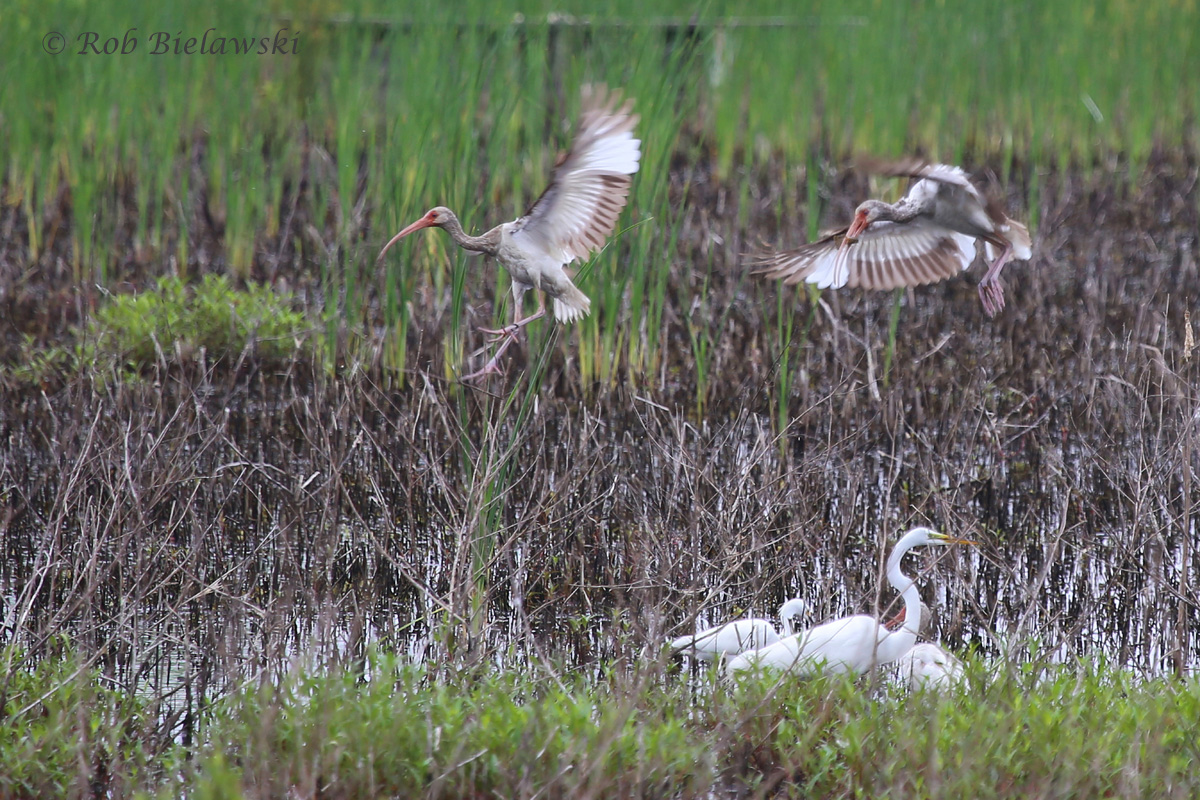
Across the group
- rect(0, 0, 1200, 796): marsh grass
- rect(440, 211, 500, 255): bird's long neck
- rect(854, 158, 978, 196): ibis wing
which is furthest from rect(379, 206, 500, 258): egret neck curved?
rect(854, 158, 978, 196): ibis wing

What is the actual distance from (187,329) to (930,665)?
3295 millimetres

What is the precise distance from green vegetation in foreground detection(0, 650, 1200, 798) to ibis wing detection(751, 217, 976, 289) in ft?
3.58

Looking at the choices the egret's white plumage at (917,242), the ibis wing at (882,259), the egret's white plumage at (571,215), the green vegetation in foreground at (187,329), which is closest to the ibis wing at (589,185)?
the egret's white plumage at (571,215)

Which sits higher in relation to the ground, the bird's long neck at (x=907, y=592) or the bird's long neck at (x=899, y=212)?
the bird's long neck at (x=899, y=212)

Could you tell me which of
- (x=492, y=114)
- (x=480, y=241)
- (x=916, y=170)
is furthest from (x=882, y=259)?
(x=492, y=114)

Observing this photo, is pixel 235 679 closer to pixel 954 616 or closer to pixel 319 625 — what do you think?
pixel 319 625

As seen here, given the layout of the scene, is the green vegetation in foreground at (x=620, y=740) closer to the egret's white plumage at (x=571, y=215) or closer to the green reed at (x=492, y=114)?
the egret's white plumage at (x=571, y=215)

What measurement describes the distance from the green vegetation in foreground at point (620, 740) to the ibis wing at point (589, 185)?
864mm

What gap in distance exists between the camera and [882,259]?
11.3 ft

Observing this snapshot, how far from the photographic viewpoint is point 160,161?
21.7 ft

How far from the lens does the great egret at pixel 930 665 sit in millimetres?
2795

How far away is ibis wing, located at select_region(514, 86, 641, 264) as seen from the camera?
98.4 inches

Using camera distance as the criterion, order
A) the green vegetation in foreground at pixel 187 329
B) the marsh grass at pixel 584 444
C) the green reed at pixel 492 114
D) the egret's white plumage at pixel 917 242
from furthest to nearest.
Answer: the green vegetation in foreground at pixel 187 329
the green reed at pixel 492 114
the egret's white plumage at pixel 917 242
the marsh grass at pixel 584 444

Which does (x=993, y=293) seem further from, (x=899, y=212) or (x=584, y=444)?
(x=584, y=444)
